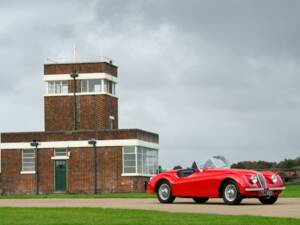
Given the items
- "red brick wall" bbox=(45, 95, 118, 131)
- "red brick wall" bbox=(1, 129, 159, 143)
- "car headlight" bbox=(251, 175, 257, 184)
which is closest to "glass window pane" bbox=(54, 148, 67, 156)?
"red brick wall" bbox=(1, 129, 159, 143)

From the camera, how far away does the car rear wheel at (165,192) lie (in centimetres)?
2441

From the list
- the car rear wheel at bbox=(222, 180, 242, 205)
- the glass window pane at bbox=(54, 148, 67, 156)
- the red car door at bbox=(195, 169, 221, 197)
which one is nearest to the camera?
the car rear wheel at bbox=(222, 180, 242, 205)

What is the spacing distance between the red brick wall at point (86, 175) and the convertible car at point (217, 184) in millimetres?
30406

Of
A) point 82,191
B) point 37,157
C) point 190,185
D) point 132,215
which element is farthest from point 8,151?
point 132,215

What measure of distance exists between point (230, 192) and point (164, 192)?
2.68 meters

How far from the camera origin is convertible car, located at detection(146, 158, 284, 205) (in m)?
22.3

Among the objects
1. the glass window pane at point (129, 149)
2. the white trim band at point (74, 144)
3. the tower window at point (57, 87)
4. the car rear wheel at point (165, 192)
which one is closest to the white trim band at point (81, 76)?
the tower window at point (57, 87)

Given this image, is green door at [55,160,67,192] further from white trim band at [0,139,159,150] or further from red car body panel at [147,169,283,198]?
red car body panel at [147,169,283,198]

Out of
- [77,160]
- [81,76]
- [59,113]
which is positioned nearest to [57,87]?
[59,113]

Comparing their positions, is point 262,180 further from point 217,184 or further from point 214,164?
point 214,164

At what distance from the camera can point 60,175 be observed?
56.3 metres

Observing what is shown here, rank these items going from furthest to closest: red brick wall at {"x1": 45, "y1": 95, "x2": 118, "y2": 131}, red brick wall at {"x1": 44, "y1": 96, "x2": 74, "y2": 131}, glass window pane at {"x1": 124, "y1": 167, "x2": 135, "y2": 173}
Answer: red brick wall at {"x1": 44, "y1": 96, "x2": 74, "y2": 131}, red brick wall at {"x1": 45, "y1": 95, "x2": 118, "y2": 131}, glass window pane at {"x1": 124, "y1": 167, "x2": 135, "y2": 173}

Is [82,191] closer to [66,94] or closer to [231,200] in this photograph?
[66,94]

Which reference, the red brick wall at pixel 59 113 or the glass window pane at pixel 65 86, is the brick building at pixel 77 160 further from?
the glass window pane at pixel 65 86
